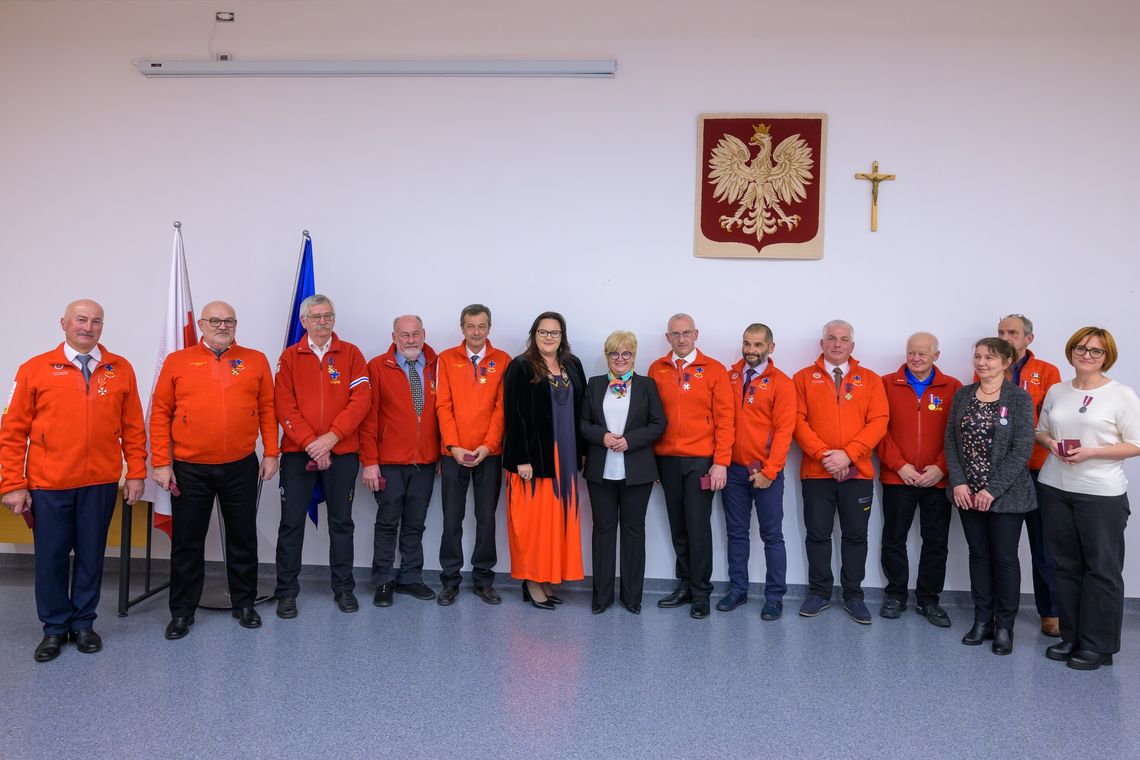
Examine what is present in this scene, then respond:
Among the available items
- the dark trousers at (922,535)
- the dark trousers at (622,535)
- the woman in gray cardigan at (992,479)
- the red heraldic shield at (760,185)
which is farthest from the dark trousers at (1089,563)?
the dark trousers at (622,535)

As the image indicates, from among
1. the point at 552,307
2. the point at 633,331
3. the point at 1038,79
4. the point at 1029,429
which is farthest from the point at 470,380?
the point at 1038,79

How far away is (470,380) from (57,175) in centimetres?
295

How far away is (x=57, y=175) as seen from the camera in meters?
4.39

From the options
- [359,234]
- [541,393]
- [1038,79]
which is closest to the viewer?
[541,393]

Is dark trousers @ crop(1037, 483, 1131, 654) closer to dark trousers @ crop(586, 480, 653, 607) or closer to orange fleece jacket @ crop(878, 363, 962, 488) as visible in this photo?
orange fleece jacket @ crop(878, 363, 962, 488)

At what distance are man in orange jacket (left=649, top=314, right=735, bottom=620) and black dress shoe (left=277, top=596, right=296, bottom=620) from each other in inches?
75.4

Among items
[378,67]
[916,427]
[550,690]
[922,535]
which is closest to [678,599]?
[550,690]

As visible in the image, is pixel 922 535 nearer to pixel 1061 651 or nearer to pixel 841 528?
pixel 841 528

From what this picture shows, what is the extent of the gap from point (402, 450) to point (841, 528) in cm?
238

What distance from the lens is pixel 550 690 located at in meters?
2.86

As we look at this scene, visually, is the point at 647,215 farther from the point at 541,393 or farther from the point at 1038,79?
the point at 1038,79

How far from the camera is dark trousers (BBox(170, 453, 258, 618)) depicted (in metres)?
3.37

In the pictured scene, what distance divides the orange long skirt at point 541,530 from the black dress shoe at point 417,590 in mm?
497

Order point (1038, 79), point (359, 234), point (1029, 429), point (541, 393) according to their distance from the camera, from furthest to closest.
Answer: point (359, 234) → point (1038, 79) → point (541, 393) → point (1029, 429)
